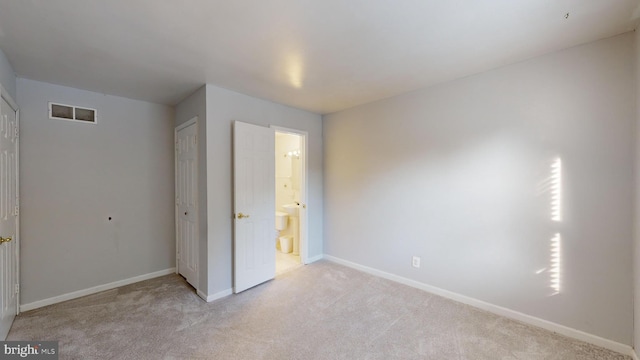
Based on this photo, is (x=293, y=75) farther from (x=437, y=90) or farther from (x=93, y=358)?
(x=93, y=358)

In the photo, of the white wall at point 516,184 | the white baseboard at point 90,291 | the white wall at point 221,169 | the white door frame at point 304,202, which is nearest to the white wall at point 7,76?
the white wall at point 221,169

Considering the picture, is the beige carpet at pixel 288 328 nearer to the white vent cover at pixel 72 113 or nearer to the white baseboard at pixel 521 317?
the white baseboard at pixel 521 317

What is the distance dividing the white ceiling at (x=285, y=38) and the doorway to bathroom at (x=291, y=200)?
1.41 m

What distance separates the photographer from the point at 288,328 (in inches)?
90.3

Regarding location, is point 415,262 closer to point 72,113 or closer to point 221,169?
point 221,169

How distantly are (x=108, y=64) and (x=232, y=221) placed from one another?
1.92 m

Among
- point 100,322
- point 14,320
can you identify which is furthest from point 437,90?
point 14,320

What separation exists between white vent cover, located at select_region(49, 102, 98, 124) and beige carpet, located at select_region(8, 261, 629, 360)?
2.05 metres

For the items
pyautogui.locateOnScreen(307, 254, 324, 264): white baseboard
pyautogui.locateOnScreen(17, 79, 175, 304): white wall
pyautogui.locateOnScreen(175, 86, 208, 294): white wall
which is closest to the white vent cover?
pyautogui.locateOnScreen(17, 79, 175, 304): white wall

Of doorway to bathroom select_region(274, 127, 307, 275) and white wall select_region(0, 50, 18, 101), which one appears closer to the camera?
white wall select_region(0, 50, 18, 101)

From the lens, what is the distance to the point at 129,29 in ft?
5.88

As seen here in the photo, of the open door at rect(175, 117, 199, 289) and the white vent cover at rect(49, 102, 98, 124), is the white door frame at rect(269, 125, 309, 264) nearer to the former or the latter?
the open door at rect(175, 117, 199, 289)

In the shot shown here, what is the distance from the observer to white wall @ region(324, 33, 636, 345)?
1.98 meters

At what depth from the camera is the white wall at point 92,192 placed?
2680 mm
